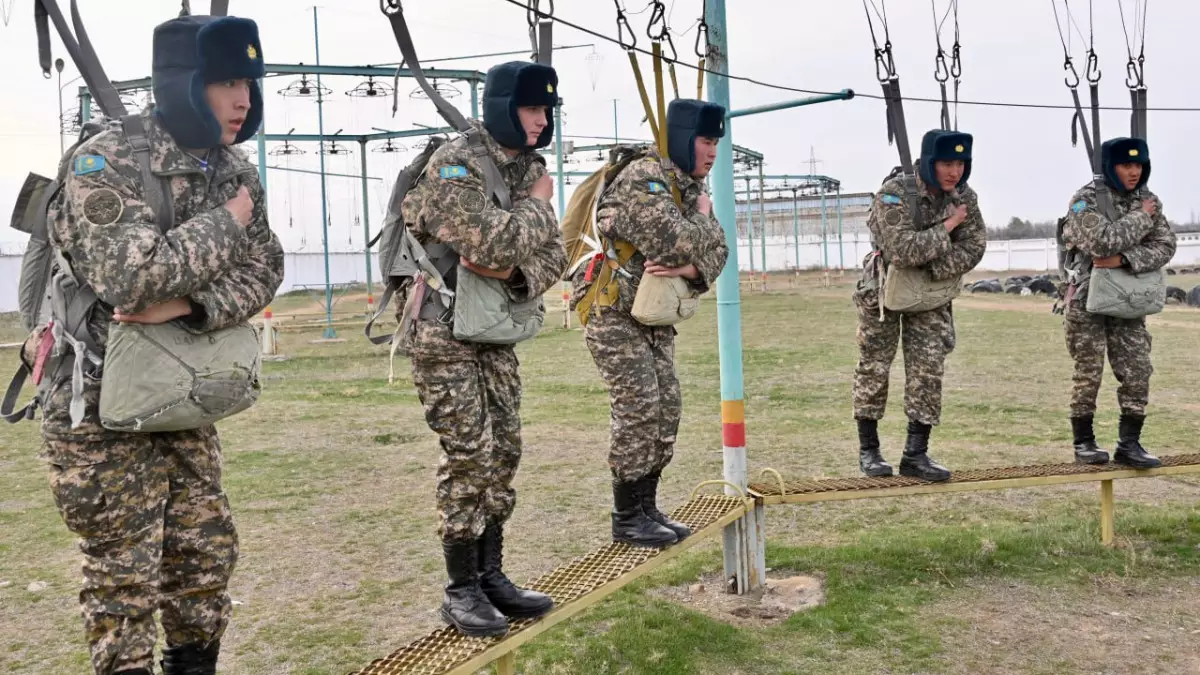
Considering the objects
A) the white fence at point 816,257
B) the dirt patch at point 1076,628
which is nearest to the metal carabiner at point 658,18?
the dirt patch at point 1076,628

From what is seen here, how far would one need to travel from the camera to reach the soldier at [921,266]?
5824 mm

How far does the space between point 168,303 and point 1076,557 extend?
5.12m

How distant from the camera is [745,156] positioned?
38.8m

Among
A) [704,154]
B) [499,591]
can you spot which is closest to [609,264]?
[704,154]

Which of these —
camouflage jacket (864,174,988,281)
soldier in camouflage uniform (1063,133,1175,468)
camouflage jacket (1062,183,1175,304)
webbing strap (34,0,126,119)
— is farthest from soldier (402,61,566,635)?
soldier in camouflage uniform (1063,133,1175,468)

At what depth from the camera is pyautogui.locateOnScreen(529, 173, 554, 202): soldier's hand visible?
12.8ft

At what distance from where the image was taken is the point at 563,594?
13.7 ft

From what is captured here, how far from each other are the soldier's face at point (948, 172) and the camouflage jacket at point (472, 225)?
292 cm

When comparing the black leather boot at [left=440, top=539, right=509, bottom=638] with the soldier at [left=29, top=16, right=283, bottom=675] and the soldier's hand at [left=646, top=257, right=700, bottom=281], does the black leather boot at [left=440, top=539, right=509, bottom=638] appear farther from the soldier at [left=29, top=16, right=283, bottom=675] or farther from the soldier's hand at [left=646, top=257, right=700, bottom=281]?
the soldier's hand at [left=646, top=257, right=700, bottom=281]

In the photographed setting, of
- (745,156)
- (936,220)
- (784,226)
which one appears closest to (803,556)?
(936,220)

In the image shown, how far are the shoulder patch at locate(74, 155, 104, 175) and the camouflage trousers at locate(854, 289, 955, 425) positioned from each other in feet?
14.3

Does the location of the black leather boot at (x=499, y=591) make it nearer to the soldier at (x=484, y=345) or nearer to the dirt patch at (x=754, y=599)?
the soldier at (x=484, y=345)

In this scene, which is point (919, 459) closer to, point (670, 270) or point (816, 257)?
point (670, 270)

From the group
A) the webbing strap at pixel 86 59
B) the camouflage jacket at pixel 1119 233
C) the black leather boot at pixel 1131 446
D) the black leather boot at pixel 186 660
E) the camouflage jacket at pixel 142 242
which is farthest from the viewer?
the black leather boot at pixel 1131 446
